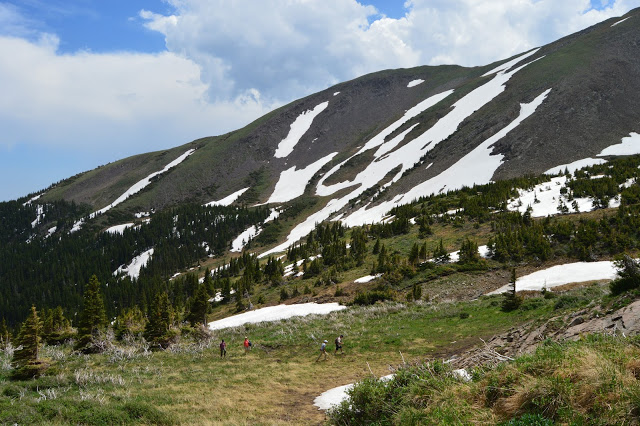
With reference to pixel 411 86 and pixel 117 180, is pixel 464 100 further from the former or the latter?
pixel 117 180

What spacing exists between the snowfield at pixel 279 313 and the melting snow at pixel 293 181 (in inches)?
3308

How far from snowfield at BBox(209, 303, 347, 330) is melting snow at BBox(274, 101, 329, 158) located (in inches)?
4673

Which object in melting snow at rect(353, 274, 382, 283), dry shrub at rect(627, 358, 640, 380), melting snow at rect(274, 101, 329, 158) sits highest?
melting snow at rect(274, 101, 329, 158)

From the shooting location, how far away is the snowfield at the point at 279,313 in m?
34.6

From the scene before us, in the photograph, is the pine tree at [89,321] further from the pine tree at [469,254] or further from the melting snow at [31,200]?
the melting snow at [31,200]

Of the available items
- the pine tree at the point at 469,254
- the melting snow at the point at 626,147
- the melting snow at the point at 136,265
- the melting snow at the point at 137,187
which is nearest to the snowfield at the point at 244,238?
the melting snow at the point at 136,265

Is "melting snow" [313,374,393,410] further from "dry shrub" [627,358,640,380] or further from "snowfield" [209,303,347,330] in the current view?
"snowfield" [209,303,347,330]

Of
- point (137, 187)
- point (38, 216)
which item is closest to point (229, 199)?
point (137, 187)

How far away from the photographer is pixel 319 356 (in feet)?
68.5

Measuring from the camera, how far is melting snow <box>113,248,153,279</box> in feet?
353

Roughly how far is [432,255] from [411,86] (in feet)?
483

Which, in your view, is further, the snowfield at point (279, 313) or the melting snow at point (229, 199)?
the melting snow at point (229, 199)

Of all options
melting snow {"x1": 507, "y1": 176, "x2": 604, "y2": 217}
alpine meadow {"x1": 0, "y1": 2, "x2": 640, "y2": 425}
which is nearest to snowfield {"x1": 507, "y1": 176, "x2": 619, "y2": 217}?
melting snow {"x1": 507, "y1": 176, "x2": 604, "y2": 217}

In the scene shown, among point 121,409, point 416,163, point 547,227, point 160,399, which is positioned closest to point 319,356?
point 160,399
